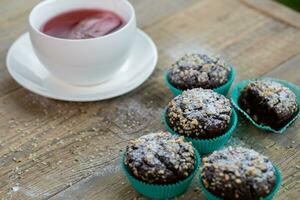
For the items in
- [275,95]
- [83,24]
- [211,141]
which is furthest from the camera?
[83,24]

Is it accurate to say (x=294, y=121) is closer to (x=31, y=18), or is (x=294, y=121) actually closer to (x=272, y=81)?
(x=272, y=81)

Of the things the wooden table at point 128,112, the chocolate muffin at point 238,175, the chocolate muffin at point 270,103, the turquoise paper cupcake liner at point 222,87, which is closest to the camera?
the chocolate muffin at point 238,175

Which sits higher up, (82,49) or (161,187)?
(82,49)

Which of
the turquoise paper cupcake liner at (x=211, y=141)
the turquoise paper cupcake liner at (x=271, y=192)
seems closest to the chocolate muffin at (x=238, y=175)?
the turquoise paper cupcake liner at (x=271, y=192)

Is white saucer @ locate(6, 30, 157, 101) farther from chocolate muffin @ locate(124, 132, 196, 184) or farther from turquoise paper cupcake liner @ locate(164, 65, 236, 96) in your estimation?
chocolate muffin @ locate(124, 132, 196, 184)

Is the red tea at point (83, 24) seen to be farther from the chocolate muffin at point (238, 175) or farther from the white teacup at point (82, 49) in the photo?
the chocolate muffin at point (238, 175)

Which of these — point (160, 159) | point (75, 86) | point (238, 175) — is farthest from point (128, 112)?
point (238, 175)

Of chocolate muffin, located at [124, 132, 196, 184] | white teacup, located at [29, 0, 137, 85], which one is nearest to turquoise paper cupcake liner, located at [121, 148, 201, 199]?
chocolate muffin, located at [124, 132, 196, 184]

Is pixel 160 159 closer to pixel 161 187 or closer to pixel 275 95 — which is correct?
pixel 161 187
